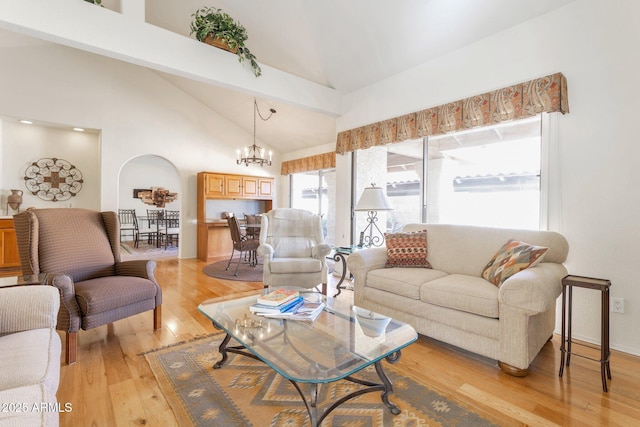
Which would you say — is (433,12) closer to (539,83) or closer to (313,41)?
(539,83)

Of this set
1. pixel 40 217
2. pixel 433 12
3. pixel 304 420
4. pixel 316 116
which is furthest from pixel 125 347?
pixel 316 116

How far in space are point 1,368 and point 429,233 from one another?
303 cm

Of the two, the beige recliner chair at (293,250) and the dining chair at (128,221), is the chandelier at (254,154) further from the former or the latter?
the dining chair at (128,221)

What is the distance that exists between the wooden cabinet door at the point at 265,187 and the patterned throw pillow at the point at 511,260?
5.64 metres

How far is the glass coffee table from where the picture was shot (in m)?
1.30

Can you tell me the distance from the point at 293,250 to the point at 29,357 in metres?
2.85

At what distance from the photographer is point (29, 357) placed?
1119 mm

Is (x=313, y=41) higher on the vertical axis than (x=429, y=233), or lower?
higher

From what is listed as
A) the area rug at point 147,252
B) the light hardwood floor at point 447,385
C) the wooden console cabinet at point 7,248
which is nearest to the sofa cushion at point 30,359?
the light hardwood floor at point 447,385

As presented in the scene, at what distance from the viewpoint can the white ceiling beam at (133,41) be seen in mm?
2363

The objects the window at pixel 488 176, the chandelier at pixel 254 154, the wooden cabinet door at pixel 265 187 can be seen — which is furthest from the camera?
the wooden cabinet door at pixel 265 187

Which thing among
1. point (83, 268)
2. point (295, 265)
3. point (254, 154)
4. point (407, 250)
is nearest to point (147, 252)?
point (254, 154)

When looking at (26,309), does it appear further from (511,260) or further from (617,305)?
(617,305)

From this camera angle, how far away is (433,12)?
302cm
